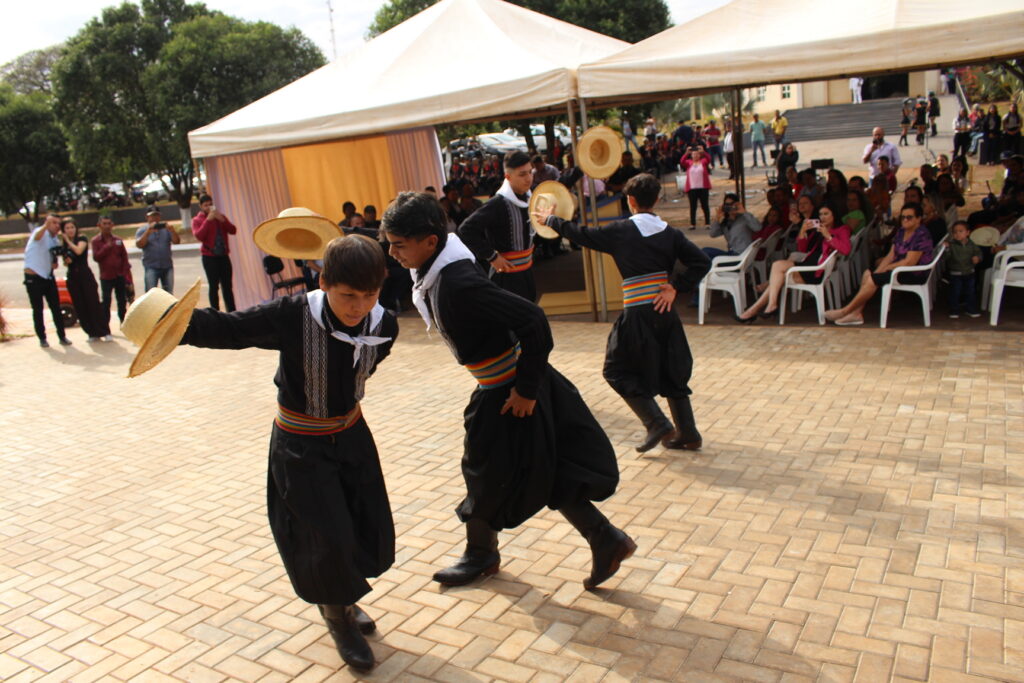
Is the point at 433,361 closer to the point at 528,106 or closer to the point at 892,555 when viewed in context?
the point at 528,106

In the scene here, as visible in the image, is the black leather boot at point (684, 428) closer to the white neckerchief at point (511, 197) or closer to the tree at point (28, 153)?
the white neckerchief at point (511, 197)

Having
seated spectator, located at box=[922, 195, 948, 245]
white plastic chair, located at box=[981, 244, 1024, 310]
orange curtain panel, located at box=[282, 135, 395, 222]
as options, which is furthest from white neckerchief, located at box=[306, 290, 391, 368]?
orange curtain panel, located at box=[282, 135, 395, 222]

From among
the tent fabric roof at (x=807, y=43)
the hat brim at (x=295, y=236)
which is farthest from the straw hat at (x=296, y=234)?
the tent fabric roof at (x=807, y=43)

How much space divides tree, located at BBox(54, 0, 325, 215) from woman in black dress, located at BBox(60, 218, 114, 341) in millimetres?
20788

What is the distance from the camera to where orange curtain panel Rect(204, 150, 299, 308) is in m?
12.2

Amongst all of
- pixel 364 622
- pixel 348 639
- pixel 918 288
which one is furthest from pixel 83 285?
pixel 918 288

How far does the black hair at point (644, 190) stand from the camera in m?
4.97

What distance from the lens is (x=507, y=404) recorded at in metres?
3.33

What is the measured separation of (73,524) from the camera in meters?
5.14

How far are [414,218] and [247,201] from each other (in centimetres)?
1004

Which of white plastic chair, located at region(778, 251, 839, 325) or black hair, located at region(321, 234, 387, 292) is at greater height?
black hair, located at region(321, 234, 387, 292)

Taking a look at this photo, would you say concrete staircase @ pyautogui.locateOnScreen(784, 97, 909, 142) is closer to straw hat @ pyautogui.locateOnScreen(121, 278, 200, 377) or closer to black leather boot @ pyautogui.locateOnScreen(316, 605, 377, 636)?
black leather boot @ pyautogui.locateOnScreen(316, 605, 377, 636)

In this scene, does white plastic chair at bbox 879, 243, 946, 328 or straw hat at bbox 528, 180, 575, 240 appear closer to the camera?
straw hat at bbox 528, 180, 575, 240

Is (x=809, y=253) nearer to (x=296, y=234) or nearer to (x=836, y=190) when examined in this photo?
(x=836, y=190)
